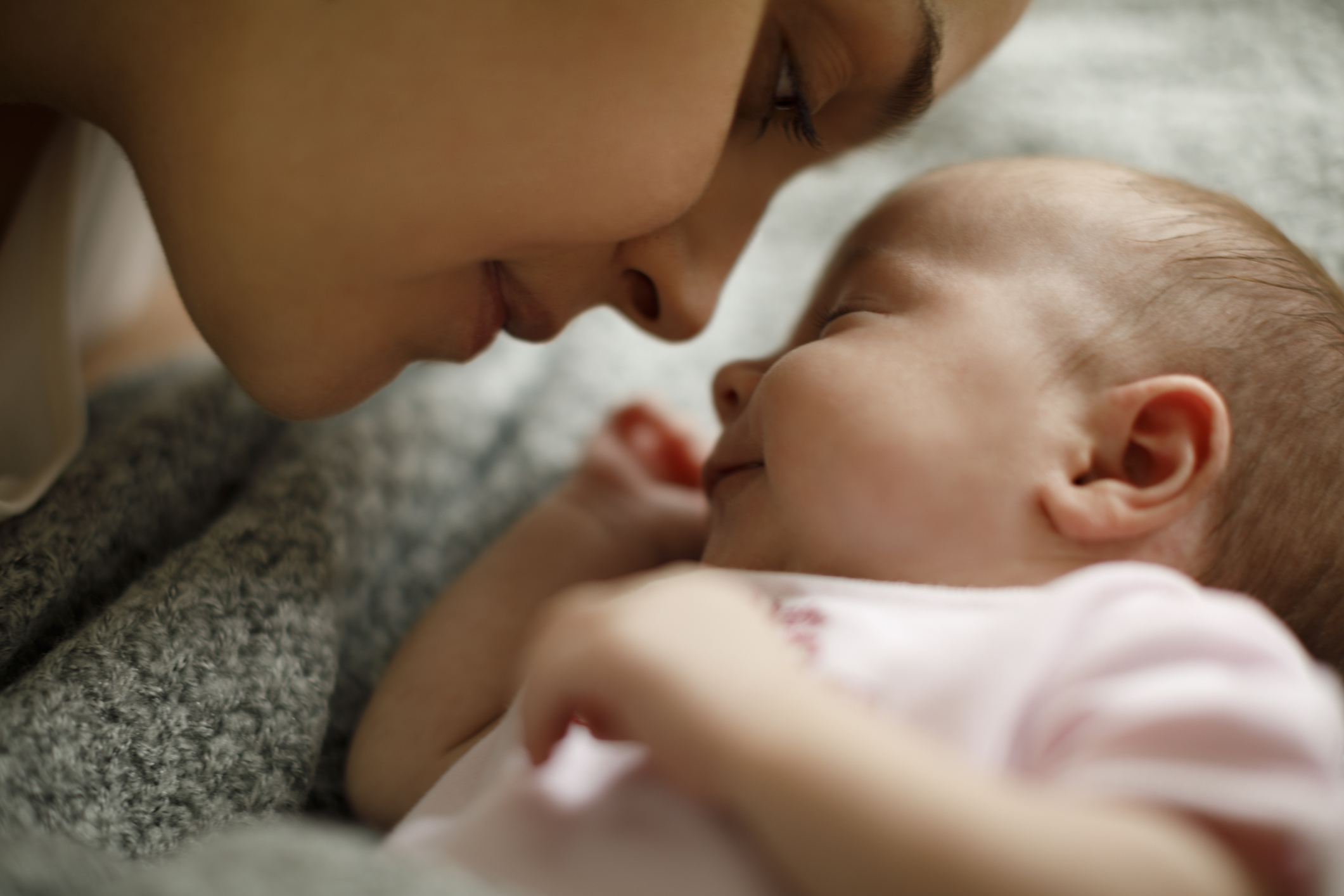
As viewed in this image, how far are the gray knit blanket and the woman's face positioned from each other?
17cm

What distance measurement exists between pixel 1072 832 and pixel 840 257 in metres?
0.53

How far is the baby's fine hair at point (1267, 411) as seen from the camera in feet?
2.26

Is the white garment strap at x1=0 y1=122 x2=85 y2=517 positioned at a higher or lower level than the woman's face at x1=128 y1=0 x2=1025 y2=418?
lower

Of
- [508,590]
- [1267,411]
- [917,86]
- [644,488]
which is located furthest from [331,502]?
[1267,411]

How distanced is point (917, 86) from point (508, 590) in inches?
21.1

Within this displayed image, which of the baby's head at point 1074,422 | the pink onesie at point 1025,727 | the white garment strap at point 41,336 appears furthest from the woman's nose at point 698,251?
the white garment strap at point 41,336

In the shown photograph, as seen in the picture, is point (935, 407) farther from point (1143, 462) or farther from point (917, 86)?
point (917, 86)

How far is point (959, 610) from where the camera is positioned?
63 centimetres

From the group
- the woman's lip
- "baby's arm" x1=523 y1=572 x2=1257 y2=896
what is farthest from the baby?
the woman's lip

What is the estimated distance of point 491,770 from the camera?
69 centimetres

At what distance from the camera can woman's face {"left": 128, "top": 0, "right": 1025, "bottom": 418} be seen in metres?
0.61

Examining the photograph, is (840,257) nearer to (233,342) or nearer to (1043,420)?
(1043,420)

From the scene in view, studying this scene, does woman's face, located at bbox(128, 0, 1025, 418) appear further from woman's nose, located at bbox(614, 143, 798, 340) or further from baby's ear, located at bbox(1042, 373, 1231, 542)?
baby's ear, located at bbox(1042, 373, 1231, 542)

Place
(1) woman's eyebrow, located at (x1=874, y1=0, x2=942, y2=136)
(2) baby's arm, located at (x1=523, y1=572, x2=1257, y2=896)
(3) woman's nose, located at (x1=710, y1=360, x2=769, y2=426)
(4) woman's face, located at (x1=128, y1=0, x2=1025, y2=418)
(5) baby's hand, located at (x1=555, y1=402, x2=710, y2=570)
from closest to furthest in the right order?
(2) baby's arm, located at (x1=523, y1=572, x2=1257, y2=896) < (4) woman's face, located at (x1=128, y1=0, x2=1025, y2=418) < (1) woman's eyebrow, located at (x1=874, y1=0, x2=942, y2=136) < (3) woman's nose, located at (x1=710, y1=360, x2=769, y2=426) < (5) baby's hand, located at (x1=555, y1=402, x2=710, y2=570)
